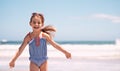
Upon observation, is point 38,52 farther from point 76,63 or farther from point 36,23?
point 76,63

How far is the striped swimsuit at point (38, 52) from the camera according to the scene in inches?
183

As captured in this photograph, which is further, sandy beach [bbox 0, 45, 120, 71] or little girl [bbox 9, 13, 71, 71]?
sandy beach [bbox 0, 45, 120, 71]

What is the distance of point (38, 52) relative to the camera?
15.2 ft

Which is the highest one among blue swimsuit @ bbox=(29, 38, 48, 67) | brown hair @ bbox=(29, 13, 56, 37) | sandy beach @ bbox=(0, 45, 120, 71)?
brown hair @ bbox=(29, 13, 56, 37)

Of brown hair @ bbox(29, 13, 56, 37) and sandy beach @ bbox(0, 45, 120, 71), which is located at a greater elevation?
brown hair @ bbox(29, 13, 56, 37)

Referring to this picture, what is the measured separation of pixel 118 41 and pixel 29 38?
34.5 m

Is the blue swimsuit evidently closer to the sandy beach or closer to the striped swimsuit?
the striped swimsuit

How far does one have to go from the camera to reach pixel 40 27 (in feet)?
15.5

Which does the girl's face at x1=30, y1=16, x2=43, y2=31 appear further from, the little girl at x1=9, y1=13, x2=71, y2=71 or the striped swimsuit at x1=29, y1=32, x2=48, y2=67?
the striped swimsuit at x1=29, y1=32, x2=48, y2=67

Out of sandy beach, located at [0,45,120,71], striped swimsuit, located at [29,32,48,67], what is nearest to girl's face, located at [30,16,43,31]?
striped swimsuit, located at [29,32,48,67]

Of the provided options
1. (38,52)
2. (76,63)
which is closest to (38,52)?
(38,52)

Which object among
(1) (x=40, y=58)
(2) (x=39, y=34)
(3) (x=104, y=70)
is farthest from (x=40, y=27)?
(3) (x=104, y=70)

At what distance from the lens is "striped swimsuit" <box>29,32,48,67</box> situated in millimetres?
4645

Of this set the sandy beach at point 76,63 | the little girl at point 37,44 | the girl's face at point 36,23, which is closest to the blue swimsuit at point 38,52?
the little girl at point 37,44
